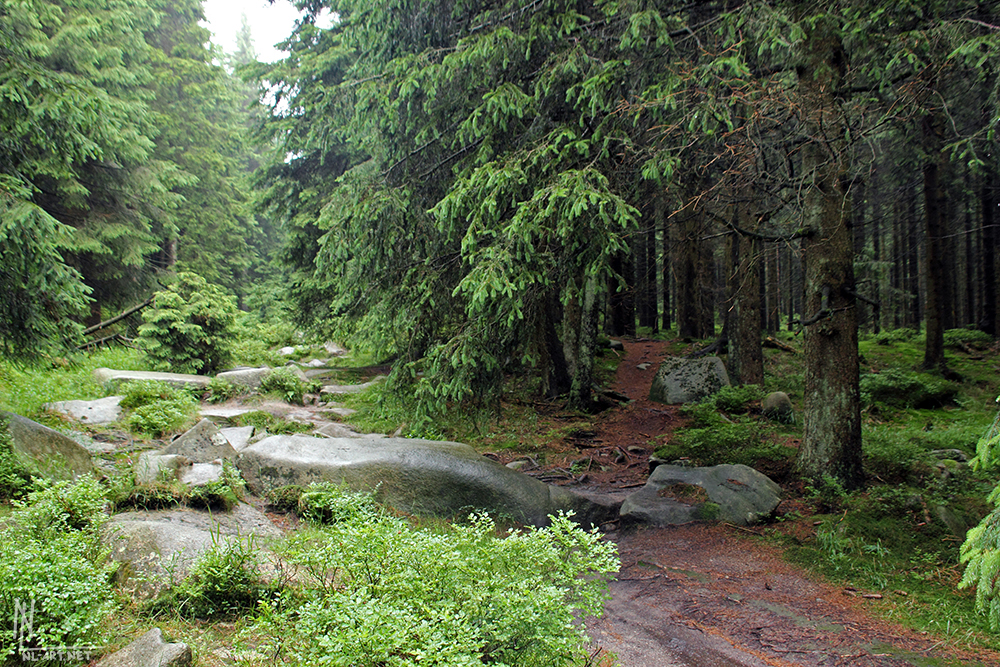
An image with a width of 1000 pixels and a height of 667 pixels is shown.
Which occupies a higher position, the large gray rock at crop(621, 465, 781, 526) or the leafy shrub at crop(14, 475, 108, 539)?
the leafy shrub at crop(14, 475, 108, 539)

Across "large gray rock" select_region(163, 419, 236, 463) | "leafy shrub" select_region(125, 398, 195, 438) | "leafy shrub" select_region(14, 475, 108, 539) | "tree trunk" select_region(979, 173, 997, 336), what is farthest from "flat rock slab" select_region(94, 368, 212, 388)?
"tree trunk" select_region(979, 173, 997, 336)

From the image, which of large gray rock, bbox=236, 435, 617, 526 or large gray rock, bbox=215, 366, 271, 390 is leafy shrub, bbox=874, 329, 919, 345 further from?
large gray rock, bbox=215, 366, 271, 390

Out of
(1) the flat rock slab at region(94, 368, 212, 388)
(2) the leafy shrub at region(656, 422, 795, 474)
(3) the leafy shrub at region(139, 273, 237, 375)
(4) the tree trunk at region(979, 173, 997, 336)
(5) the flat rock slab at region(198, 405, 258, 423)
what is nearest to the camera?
(2) the leafy shrub at region(656, 422, 795, 474)

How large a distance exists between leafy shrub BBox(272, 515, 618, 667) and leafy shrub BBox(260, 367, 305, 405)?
8.61 metres

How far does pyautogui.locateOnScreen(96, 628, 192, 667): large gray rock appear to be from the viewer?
2.71m

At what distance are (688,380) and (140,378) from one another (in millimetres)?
11090

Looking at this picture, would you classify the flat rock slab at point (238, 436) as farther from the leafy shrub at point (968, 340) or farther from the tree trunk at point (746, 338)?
the leafy shrub at point (968, 340)

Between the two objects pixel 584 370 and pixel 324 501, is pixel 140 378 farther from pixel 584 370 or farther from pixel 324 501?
pixel 584 370

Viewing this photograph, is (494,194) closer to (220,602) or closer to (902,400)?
(220,602)

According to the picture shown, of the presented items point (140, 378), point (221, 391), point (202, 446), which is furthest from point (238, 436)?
point (140, 378)

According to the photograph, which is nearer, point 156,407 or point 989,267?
point 156,407

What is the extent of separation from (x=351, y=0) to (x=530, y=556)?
9502 mm

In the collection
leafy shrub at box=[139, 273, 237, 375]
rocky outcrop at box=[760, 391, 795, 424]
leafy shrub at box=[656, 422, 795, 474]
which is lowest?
leafy shrub at box=[656, 422, 795, 474]

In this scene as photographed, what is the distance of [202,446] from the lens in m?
6.67
